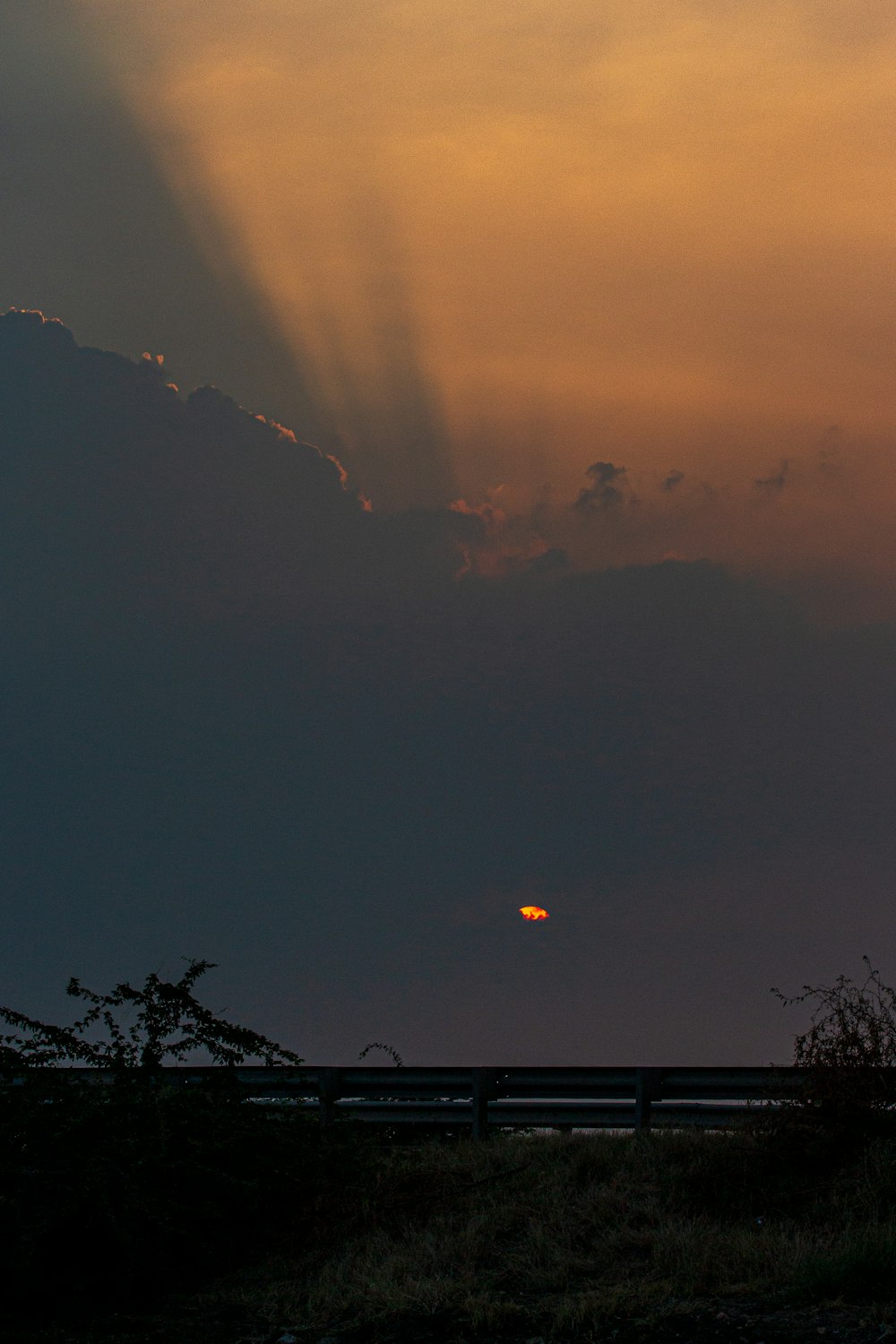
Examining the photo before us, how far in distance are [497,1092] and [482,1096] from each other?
0.19m

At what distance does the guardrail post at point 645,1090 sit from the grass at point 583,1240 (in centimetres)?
159

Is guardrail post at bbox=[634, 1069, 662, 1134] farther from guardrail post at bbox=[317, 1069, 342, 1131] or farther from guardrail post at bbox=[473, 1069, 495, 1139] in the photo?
guardrail post at bbox=[317, 1069, 342, 1131]

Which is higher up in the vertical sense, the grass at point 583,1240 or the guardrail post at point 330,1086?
the guardrail post at point 330,1086

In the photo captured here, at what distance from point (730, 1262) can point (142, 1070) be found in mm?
7020

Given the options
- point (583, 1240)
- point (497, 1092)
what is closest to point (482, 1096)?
point (497, 1092)

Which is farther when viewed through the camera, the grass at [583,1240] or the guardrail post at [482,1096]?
the guardrail post at [482,1096]

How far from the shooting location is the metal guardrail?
51.5ft

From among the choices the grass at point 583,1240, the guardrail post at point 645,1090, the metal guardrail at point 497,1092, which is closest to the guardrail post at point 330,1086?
the metal guardrail at point 497,1092

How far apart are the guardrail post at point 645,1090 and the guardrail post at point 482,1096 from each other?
179 cm

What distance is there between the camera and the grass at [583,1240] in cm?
980

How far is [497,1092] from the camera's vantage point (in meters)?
16.8

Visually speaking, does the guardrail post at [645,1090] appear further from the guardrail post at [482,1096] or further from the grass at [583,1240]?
the guardrail post at [482,1096]

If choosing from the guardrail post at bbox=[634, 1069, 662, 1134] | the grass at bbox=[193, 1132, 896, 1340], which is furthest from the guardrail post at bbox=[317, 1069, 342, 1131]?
the guardrail post at bbox=[634, 1069, 662, 1134]

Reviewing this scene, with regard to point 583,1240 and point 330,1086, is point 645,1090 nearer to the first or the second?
point 330,1086
